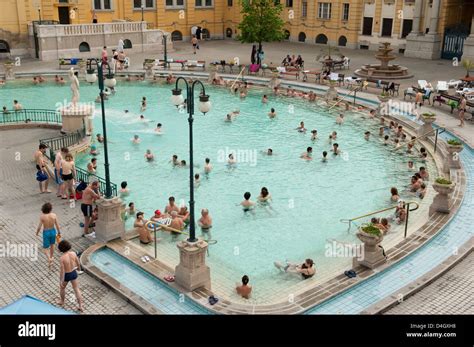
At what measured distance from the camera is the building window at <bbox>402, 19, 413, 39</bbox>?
51.4 metres

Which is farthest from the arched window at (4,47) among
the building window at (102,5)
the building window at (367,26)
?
the building window at (367,26)

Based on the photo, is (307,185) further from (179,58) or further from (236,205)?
(179,58)

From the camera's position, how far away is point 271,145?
90.1 ft

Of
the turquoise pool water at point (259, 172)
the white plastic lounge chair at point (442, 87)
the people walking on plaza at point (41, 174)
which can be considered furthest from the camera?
the white plastic lounge chair at point (442, 87)

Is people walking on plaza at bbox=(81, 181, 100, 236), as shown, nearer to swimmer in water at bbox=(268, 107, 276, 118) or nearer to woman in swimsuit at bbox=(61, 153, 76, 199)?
woman in swimsuit at bbox=(61, 153, 76, 199)

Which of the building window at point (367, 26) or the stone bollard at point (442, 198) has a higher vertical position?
the building window at point (367, 26)

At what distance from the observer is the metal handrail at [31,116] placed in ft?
94.9

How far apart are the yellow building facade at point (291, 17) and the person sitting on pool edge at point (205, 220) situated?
124 feet

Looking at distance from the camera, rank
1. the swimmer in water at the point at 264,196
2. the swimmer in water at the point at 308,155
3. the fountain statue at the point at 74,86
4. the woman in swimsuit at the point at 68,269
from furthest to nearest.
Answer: the fountain statue at the point at 74,86 < the swimmer in water at the point at 308,155 < the swimmer in water at the point at 264,196 < the woman in swimsuit at the point at 68,269

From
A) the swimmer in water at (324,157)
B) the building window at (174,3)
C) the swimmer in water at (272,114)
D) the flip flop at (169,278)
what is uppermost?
the building window at (174,3)

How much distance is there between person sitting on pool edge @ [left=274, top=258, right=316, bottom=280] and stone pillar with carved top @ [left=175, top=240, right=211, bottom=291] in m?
2.71

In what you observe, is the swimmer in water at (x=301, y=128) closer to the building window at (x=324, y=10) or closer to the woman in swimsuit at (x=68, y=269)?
the woman in swimsuit at (x=68, y=269)

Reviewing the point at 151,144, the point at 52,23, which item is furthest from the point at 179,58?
the point at 151,144

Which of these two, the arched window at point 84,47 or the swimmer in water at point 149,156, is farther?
the arched window at point 84,47
